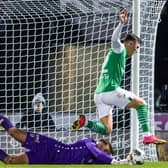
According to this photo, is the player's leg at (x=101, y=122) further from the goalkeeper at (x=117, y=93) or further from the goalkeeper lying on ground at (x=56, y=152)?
the goalkeeper lying on ground at (x=56, y=152)

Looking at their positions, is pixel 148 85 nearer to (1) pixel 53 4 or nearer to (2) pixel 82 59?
(2) pixel 82 59

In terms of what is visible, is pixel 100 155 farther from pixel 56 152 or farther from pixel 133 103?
pixel 133 103

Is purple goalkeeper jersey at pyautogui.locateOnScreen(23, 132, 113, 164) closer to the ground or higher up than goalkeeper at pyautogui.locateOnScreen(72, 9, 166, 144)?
closer to the ground

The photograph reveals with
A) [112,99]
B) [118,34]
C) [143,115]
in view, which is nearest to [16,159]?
[112,99]

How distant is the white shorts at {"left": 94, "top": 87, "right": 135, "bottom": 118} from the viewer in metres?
7.96

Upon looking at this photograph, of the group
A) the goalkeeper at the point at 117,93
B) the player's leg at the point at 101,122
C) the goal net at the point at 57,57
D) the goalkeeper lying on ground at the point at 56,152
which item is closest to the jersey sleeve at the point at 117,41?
the goalkeeper at the point at 117,93

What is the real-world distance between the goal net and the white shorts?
1.45m

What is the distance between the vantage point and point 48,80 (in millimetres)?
10234

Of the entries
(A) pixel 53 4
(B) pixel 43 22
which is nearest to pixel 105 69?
(B) pixel 43 22

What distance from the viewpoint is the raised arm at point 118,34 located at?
765 centimetres

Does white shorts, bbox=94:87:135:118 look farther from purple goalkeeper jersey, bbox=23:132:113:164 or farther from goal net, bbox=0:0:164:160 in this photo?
goal net, bbox=0:0:164:160

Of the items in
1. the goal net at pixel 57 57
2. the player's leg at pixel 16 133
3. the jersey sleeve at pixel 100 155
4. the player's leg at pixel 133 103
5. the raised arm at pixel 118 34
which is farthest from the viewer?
the goal net at pixel 57 57

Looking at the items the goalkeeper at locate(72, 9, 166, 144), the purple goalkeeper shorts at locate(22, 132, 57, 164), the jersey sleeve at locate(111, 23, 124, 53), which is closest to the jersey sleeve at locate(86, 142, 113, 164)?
the purple goalkeeper shorts at locate(22, 132, 57, 164)

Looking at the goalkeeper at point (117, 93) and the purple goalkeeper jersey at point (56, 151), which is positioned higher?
the goalkeeper at point (117, 93)
